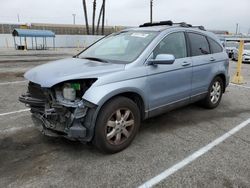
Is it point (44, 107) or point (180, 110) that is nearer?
point (44, 107)

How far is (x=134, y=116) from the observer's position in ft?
13.2

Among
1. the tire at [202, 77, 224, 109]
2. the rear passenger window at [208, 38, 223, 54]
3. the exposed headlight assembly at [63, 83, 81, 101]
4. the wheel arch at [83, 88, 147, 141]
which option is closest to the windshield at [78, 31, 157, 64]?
the wheel arch at [83, 88, 147, 141]

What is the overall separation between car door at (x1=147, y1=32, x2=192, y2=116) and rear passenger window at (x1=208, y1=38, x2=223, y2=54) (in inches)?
43.1

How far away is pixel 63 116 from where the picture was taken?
3.62 meters

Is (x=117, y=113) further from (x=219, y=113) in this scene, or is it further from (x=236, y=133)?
(x=219, y=113)

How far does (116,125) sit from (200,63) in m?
2.39

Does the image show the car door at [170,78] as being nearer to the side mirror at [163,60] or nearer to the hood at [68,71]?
the side mirror at [163,60]

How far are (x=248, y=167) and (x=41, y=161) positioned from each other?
2.69 metres

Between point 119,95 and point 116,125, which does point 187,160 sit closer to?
point 116,125

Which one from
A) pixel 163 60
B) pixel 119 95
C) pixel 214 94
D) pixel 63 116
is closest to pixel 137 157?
pixel 119 95

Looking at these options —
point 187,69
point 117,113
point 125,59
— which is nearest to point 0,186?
point 117,113

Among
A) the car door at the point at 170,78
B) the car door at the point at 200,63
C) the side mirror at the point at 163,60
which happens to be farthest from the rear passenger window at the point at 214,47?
the side mirror at the point at 163,60

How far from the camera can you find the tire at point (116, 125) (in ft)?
11.8

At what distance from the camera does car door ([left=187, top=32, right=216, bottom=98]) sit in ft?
17.1
